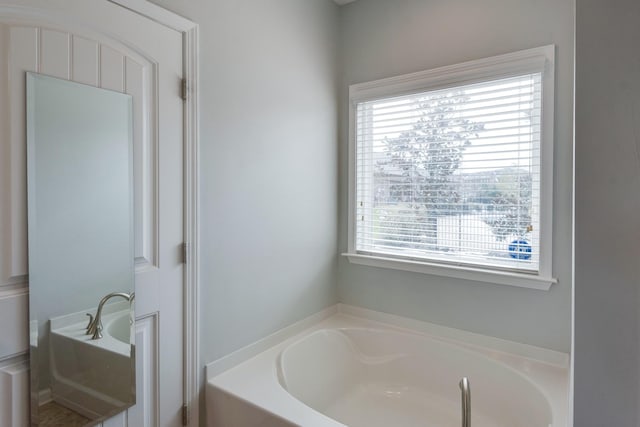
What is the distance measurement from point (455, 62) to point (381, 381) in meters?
2.07

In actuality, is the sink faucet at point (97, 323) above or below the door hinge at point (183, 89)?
below

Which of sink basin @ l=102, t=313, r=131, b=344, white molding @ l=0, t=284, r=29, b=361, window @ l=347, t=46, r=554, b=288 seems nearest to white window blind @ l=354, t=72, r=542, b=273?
window @ l=347, t=46, r=554, b=288

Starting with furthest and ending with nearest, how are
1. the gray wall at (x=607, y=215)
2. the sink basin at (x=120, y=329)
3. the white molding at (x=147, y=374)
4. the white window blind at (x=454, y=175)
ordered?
1. the white window blind at (x=454, y=175)
2. the white molding at (x=147, y=374)
3. the sink basin at (x=120, y=329)
4. the gray wall at (x=607, y=215)

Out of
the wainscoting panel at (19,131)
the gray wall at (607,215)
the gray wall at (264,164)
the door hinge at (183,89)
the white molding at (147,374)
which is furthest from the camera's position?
the gray wall at (264,164)

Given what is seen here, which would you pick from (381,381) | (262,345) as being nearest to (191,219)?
(262,345)

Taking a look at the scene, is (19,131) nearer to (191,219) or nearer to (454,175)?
(191,219)

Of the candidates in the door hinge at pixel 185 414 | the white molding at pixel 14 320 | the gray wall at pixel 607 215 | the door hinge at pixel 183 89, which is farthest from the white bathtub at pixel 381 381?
the door hinge at pixel 183 89

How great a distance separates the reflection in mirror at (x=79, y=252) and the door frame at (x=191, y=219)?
25 centimetres

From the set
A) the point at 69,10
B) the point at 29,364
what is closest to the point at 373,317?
the point at 29,364

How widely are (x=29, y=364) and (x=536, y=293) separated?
2279mm

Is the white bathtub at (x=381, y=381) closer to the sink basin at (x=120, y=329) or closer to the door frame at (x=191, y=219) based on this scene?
the door frame at (x=191, y=219)

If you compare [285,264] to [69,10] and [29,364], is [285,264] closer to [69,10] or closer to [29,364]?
[29,364]

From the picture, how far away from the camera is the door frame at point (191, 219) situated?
63.1 inches

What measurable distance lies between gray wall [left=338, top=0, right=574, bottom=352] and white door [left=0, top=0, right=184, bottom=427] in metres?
1.38
